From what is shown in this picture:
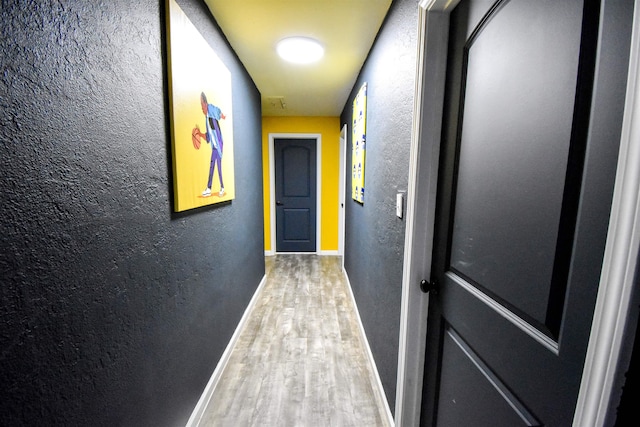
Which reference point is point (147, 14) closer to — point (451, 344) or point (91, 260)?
point (91, 260)

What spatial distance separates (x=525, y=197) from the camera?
1.91 feet

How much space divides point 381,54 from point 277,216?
3.23 m

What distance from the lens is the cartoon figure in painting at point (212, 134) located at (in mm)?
1321

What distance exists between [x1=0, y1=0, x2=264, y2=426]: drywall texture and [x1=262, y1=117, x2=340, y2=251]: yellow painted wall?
2.87 meters

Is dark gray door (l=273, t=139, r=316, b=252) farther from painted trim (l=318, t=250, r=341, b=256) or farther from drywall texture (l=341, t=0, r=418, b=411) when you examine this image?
drywall texture (l=341, t=0, r=418, b=411)

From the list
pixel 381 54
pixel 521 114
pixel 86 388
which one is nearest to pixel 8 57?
pixel 86 388

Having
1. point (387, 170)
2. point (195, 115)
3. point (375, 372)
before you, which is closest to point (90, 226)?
point (195, 115)

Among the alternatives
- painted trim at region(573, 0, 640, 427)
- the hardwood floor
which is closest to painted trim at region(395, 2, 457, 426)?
the hardwood floor

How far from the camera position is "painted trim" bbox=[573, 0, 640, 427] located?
35cm

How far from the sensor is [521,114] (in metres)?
0.59

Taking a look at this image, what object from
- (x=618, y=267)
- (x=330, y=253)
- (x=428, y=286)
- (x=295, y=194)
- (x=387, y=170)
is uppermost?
(x=387, y=170)

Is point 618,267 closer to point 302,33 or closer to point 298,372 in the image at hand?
point 298,372

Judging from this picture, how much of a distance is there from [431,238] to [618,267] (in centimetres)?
63

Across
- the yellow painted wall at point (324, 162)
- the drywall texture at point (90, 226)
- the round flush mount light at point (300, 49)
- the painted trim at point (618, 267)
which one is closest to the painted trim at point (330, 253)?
the yellow painted wall at point (324, 162)
